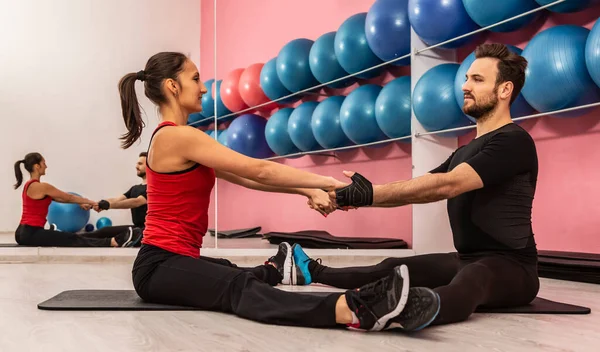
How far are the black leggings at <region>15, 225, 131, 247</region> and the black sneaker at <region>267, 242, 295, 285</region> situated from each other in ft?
7.74

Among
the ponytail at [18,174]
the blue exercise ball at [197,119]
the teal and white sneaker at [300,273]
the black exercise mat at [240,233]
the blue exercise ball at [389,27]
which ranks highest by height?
the blue exercise ball at [389,27]

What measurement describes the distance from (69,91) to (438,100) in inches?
119

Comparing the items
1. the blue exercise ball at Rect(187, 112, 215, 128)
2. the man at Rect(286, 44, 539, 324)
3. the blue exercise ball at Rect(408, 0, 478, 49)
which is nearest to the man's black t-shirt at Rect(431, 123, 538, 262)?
the man at Rect(286, 44, 539, 324)

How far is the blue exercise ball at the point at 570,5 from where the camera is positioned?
317 centimetres

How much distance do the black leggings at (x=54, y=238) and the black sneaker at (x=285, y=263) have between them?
7.74 ft

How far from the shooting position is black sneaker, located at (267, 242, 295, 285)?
9.00 feet

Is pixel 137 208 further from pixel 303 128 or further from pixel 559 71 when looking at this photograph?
pixel 559 71

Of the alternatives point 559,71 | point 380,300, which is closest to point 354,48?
point 559,71

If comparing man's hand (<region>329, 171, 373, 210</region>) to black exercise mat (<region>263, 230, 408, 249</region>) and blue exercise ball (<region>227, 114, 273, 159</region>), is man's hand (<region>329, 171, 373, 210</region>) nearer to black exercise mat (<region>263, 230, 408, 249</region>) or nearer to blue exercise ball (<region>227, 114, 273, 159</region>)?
black exercise mat (<region>263, 230, 408, 249</region>)

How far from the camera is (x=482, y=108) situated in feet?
7.41

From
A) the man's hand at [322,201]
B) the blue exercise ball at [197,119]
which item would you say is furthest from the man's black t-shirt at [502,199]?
the blue exercise ball at [197,119]

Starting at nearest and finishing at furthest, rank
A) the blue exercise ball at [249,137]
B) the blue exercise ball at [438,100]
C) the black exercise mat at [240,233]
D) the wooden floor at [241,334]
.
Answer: the wooden floor at [241,334] < the blue exercise ball at [438,100] < the blue exercise ball at [249,137] < the black exercise mat at [240,233]

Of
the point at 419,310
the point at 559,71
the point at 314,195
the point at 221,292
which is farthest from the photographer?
the point at 559,71

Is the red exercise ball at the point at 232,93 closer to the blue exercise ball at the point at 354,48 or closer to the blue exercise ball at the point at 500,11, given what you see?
the blue exercise ball at the point at 354,48
